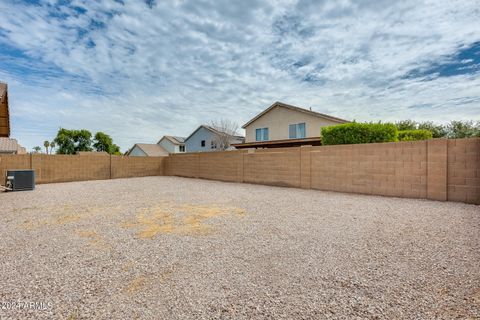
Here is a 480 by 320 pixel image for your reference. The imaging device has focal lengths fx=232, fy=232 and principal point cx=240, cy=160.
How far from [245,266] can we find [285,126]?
758 inches

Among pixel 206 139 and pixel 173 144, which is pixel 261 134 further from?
pixel 173 144

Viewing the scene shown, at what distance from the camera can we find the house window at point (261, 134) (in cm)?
2273

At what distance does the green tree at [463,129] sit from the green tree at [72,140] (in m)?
49.1

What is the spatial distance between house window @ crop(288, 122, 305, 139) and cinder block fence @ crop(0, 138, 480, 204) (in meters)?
8.53

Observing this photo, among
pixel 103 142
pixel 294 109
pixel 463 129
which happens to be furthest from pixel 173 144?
pixel 463 129

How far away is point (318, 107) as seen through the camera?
67.8 feet

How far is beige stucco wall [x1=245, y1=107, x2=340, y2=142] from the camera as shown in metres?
19.3

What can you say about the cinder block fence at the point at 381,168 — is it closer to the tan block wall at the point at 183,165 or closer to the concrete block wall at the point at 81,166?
the tan block wall at the point at 183,165

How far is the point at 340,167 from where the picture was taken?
923 cm

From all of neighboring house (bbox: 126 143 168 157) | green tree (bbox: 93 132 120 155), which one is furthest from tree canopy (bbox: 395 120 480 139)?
green tree (bbox: 93 132 120 155)

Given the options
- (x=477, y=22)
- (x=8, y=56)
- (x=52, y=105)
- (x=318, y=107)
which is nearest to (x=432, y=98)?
(x=477, y=22)

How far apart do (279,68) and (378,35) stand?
561 centimetres

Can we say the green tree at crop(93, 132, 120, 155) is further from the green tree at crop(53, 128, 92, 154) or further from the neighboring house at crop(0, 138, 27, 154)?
the neighboring house at crop(0, 138, 27, 154)

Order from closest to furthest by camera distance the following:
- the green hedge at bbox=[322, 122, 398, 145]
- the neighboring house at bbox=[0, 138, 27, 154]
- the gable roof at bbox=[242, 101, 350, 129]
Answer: the green hedge at bbox=[322, 122, 398, 145], the gable roof at bbox=[242, 101, 350, 129], the neighboring house at bbox=[0, 138, 27, 154]
